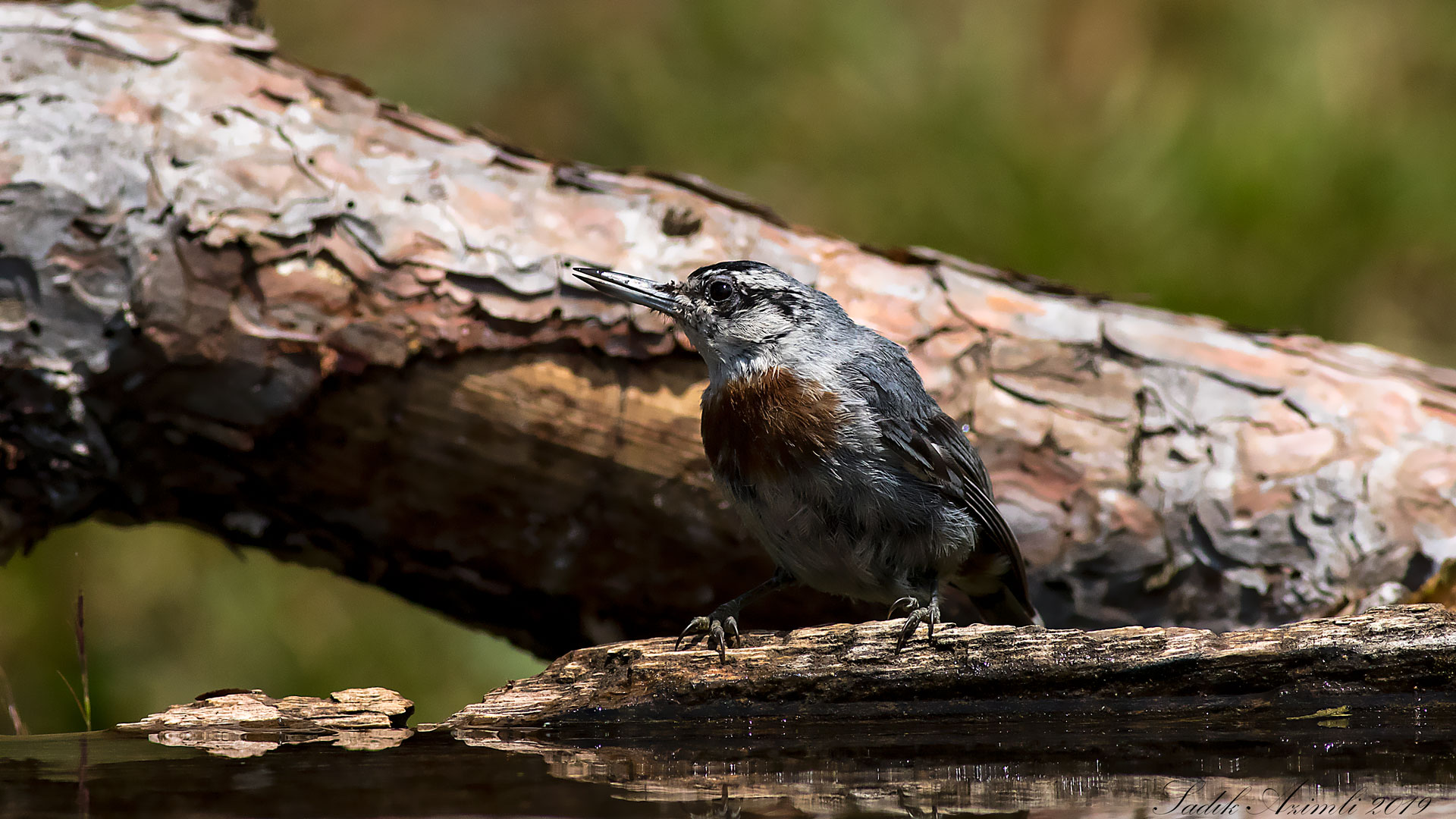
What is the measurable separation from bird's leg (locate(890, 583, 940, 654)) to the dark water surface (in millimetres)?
216

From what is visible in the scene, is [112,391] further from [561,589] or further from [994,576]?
[994,576]

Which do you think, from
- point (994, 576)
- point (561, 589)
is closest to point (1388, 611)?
point (994, 576)

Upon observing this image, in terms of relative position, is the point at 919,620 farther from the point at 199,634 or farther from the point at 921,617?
the point at 199,634

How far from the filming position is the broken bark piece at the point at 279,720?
2666mm

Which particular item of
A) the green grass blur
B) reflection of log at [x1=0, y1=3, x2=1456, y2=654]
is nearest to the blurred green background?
the green grass blur

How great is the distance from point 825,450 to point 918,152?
14.2 ft

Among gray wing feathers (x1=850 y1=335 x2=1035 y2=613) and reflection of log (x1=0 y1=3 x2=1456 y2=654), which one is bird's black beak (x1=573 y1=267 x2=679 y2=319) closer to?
reflection of log (x1=0 y1=3 x2=1456 y2=654)

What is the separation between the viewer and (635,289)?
3492 millimetres

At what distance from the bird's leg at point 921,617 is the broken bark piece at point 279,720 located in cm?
126

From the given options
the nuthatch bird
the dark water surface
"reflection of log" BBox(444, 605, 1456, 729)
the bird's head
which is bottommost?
the dark water surface

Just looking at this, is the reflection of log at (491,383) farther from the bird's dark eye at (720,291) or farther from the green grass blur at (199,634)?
the green grass blur at (199,634)

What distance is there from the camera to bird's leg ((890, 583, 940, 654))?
2865 millimetres

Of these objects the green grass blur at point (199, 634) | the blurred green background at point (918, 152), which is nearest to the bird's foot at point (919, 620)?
the green grass blur at point (199, 634)

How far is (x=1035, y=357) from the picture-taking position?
13.8 ft
